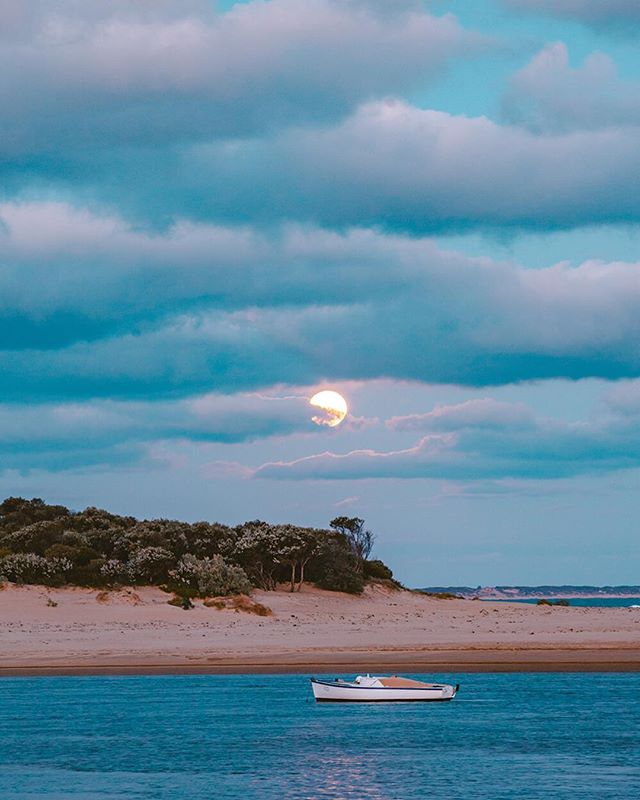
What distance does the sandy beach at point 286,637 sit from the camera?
6562 centimetres

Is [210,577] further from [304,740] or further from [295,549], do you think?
[304,740]

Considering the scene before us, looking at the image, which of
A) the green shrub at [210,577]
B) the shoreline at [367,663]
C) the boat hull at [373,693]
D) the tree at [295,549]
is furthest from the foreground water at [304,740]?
the tree at [295,549]

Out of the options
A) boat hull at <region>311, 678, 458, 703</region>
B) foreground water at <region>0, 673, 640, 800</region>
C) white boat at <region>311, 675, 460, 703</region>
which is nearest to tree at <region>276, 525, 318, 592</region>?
foreground water at <region>0, 673, 640, 800</region>

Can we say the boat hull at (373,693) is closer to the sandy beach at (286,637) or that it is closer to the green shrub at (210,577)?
the sandy beach at (286,637)

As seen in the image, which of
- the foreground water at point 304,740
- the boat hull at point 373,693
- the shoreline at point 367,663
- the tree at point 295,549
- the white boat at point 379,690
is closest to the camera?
the foreground water at point 304,740

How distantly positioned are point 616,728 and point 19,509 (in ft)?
244

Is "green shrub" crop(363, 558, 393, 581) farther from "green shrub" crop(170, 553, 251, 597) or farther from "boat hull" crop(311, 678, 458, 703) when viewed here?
"boat hull" crop(311, 678, 458, 703)

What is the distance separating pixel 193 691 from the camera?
200 feet

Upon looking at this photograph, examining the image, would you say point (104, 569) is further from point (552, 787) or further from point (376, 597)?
point (552, 787)

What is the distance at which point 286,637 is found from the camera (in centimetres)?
7269

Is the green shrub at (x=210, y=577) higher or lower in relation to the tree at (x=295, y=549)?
lower

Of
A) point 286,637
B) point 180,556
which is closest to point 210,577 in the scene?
point 180,556

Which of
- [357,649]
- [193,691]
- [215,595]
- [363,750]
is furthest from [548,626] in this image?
[363,750]

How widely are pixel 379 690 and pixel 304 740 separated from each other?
7.94 meters
